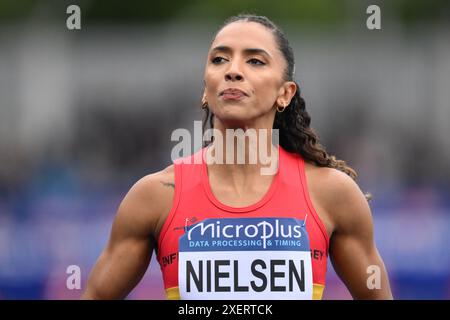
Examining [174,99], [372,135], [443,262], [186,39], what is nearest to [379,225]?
[443,262]

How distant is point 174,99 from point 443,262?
5.24 meters

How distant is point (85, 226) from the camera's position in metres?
10.6

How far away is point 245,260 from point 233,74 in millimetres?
912

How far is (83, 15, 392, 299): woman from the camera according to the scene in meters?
4.85

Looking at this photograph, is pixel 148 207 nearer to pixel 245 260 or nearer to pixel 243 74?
pixel 245 260

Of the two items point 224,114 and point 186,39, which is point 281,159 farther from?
point 186,39

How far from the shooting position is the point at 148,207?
4.99 meters

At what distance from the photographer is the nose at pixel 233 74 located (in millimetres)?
4867

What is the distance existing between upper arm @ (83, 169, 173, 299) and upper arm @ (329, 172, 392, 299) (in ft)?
2.96

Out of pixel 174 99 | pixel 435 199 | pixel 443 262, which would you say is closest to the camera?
pixel 443 262

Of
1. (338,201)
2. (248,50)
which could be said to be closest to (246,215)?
(338,201)

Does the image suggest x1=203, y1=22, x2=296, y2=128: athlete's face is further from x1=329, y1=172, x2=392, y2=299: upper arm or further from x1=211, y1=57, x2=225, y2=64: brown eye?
x1=329, y1=172, x2=392, y2=299: upper arm

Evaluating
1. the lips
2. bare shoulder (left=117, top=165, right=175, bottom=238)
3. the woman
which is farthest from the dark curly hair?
bare shoulder (left=117, top=165, right=175, bottom=238)

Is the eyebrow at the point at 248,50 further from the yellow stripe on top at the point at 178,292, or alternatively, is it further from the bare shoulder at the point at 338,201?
the yellow stripe on top at the point at 178,292
